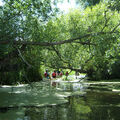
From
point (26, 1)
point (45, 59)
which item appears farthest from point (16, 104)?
point (45, 59)

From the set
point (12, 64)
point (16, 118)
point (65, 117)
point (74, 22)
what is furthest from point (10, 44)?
point (74, 22)

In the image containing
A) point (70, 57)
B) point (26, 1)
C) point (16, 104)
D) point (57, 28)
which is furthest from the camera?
point (70, 57)

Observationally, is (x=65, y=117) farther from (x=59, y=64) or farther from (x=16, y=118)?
(x=59, y=64)

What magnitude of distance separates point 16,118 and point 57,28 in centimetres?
693

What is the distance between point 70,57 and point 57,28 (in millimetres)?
2599

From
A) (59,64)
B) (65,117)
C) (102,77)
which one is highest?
(59,64)

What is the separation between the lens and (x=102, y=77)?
15094mm

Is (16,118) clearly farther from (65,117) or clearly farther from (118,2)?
(118,2)

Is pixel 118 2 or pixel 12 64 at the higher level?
pixel 118 2

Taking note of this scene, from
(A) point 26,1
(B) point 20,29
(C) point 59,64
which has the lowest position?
(C) point 59,64

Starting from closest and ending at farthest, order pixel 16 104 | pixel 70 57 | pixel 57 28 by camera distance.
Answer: pixel 16 104 → pixel 57 28 → pixel 70 57

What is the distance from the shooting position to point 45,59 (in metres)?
11.7

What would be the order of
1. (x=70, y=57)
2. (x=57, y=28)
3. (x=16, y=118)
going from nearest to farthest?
1. (x=16, y=118)
2. (x=57, y=28)
3. (x=70, y=57)

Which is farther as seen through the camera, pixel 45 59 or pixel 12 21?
pixel 45 59
